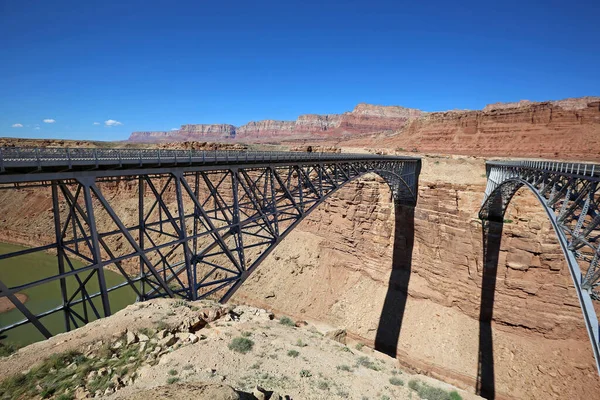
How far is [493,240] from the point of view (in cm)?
2352

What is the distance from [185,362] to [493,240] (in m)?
24.0

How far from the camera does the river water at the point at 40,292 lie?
2580 centimetres

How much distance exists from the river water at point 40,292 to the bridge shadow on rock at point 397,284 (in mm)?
23407

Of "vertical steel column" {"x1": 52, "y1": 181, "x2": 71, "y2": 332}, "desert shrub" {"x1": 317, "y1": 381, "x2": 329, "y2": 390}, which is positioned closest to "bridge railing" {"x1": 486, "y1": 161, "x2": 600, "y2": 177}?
"desert shrub" {"x1": 317, "y1": 381, "x2": 329, "y2": 390}

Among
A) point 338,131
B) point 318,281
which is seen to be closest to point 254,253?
point 318,281

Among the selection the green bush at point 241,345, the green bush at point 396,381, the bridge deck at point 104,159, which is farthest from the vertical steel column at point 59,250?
the green bush at point 396,381

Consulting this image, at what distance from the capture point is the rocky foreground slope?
20.5 ft

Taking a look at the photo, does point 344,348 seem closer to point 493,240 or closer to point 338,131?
point 493,240

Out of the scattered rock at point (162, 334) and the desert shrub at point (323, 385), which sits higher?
the scattered rock at point (162, 334)

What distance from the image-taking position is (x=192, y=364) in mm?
7727

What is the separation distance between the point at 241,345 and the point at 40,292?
35.1m

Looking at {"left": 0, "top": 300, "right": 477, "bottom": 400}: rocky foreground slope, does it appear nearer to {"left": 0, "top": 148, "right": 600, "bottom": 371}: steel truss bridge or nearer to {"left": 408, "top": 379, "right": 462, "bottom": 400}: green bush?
{"left": 408, "top": 379, "right": 462, "bottom": 400}: green bush

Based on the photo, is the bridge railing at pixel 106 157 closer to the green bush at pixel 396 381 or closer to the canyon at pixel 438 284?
the green bush at pixel 396 381

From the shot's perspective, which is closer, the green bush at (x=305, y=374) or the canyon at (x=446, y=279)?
the green bush at (x=305, y=374)
